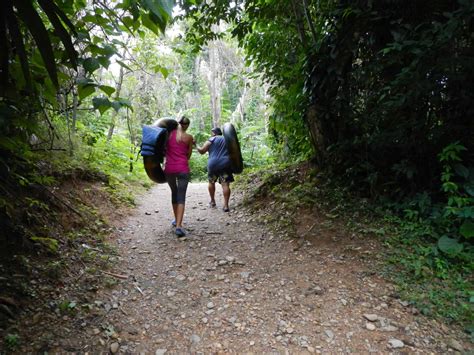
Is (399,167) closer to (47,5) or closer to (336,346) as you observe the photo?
(336,346)

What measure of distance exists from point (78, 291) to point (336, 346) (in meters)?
2.60

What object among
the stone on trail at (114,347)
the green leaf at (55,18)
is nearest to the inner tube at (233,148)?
the stone on trail at (114,347)

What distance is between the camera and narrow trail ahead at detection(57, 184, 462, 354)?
254 cm

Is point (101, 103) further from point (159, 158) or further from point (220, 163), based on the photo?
point (220, 163)

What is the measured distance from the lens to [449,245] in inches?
133

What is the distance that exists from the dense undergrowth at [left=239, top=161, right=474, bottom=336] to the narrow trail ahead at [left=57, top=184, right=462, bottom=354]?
209 mm

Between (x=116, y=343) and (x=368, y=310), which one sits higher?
(x=368, y=310)

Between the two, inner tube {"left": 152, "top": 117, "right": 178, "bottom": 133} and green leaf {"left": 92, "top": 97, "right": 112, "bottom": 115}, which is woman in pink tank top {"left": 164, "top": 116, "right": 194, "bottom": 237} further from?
green leaf {"left": 92, "top": 97, "right": 112, "bottom": 115}

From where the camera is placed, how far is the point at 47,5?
57.0 inches

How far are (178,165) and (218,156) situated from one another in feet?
6.04

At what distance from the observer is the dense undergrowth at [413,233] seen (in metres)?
2.87

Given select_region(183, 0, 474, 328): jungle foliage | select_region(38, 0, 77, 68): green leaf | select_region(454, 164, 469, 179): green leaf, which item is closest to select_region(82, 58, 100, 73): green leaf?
select_region(38, 0, 77, 68): green leaf

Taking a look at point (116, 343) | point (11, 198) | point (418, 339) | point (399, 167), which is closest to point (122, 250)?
point (11, 198)

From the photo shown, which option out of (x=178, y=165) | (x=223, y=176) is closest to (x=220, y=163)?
(x=223, y=176)
